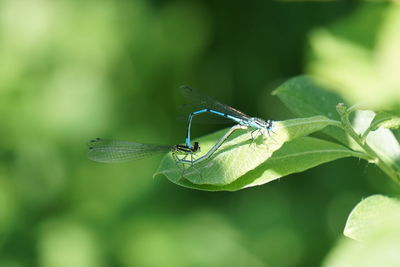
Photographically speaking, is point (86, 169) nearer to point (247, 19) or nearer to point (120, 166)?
point (120, 166)

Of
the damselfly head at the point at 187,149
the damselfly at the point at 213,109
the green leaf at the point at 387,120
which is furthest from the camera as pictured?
the damselfly at the point at 213,109

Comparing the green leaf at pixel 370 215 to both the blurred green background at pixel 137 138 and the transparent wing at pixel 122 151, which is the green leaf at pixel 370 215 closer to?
the transparent wing at pixel 122 151

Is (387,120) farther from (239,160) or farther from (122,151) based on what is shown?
(122,151)

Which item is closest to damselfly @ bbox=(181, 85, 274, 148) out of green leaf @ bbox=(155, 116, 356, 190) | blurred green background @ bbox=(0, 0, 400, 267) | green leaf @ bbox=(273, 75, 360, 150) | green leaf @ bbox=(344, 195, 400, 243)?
green leaf @ bbox=(273, 75, 360, 150)

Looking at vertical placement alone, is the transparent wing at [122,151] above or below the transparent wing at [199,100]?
below

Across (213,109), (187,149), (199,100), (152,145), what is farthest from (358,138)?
(152,145)

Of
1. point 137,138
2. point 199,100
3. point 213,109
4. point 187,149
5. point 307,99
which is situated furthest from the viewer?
point 137,138

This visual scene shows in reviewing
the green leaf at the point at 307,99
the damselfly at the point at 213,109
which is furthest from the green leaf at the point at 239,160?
the damselfly at the point at 213,109
